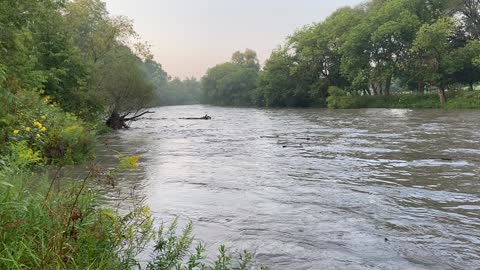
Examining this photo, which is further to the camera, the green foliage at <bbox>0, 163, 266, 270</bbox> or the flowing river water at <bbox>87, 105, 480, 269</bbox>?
the flowing river water at <bbox>87, 105, 480, 269</bbox>

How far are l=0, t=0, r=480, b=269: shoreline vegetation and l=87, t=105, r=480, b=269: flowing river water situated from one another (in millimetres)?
908

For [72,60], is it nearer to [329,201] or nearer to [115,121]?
[115,121]

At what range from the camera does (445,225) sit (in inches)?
237

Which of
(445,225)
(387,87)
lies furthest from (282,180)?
(387,87)

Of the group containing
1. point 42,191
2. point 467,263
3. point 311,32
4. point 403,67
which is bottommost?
point 467,263

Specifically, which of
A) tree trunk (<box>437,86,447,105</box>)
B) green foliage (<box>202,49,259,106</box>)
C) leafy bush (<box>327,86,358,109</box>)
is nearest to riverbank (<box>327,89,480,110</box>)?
leafy bush (<box>327,86,358,109</box>)

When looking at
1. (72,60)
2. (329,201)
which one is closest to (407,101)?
(72,60)

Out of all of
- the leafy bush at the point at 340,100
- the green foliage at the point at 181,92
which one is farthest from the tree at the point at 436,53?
the green foliage at the point at 181,92

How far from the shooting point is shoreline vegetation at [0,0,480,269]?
3.42 meters

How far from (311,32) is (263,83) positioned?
14713mm

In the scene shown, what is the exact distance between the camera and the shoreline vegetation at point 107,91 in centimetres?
342

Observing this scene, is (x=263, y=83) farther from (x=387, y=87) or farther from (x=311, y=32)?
(x=387, y=87)

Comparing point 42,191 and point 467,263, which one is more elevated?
point 42,191

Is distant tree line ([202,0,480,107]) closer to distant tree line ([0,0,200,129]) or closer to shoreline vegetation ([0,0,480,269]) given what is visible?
shoreline vegetation ([0,0,480,269])
